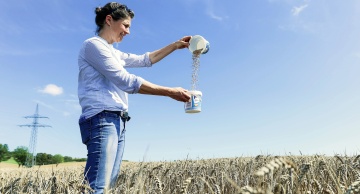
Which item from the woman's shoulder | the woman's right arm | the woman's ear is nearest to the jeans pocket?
the woman's right arm

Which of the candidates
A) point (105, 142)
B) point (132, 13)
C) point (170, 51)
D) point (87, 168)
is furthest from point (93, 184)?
point (170, 51)

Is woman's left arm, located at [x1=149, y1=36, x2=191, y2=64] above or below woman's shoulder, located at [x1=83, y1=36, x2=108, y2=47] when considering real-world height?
above

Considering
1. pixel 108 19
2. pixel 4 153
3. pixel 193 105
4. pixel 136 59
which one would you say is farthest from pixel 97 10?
pixel 4 153

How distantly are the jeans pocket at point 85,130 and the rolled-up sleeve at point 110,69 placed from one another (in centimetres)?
45

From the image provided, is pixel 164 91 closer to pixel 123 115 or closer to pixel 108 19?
pixel 123 115

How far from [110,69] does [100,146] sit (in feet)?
2.33

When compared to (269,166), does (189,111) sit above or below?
above

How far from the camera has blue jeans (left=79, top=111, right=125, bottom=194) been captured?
322 cm

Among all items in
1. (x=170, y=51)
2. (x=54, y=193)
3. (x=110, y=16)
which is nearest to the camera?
(x=54, y=193)

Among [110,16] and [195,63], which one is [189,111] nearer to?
[195,63]

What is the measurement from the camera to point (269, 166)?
85cm

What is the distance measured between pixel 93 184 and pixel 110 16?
168cm

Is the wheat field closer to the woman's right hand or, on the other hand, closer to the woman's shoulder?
the woman's right hand

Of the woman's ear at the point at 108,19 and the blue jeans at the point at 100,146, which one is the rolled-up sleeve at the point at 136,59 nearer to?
the woman's ear at the point at 108,19
